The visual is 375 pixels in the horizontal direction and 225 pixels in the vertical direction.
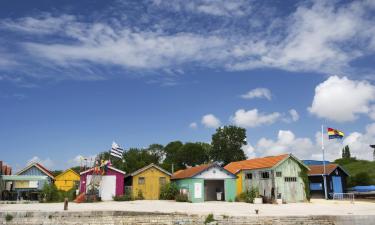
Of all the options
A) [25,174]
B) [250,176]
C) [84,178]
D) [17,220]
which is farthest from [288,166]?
[25,174]

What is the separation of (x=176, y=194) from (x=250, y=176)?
29.1 feet

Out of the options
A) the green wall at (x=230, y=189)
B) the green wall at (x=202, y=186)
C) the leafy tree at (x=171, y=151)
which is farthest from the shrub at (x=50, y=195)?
the leafy tree at (x=171, y=151)

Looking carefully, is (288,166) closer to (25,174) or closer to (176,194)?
(176,194)

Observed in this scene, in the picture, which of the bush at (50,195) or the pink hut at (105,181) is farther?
the pink hut at (105,181)

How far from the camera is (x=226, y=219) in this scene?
77.7 feet

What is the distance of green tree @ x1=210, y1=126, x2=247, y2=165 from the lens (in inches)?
3356

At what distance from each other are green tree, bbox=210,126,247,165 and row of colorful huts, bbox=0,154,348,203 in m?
38.5

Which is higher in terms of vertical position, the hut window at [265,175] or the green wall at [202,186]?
the hut window at [265,175]

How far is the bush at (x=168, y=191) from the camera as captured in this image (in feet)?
139

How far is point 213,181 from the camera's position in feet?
148

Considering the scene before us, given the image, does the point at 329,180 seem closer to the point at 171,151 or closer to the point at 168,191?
the point at 168,191

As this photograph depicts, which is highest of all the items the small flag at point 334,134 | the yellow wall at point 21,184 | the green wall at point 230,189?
the small flag at point 334,134

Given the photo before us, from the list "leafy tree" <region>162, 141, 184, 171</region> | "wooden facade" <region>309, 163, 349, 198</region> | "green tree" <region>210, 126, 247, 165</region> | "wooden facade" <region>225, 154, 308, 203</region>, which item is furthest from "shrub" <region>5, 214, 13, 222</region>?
"leafy tree" <region>162, 141, 184, 171</region>

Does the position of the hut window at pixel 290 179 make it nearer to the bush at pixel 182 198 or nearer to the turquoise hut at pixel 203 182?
the turquoise hut at pixel 203 182
